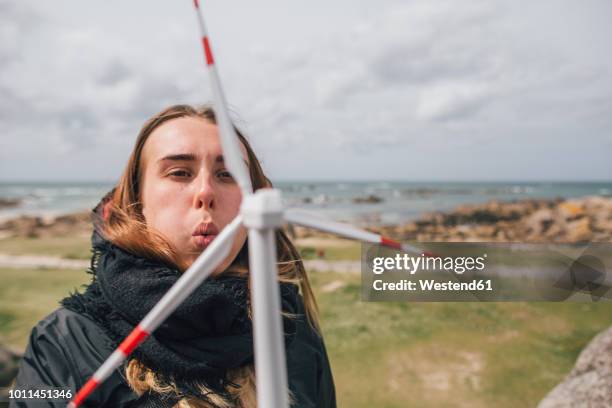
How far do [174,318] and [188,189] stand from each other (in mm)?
723

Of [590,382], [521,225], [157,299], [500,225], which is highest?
[500,225]

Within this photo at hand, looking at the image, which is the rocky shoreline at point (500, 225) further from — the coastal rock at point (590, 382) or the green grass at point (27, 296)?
the coastal rock at point (590, 382)

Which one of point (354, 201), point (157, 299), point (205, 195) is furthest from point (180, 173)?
point (354, 201)

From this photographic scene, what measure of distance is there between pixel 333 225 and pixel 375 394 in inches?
223

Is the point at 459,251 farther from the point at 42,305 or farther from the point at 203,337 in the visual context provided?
the point at 42,305

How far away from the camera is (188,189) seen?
87.0 inches

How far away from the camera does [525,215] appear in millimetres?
23016

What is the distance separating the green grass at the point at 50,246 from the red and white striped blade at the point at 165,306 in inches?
693

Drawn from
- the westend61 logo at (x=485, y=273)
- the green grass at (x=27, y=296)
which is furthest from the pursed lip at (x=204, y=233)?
the green grass at (x=27, y=296)

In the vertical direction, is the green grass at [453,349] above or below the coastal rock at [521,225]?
below

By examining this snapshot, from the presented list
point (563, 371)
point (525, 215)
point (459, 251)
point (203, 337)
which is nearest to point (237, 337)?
point (203, 337)

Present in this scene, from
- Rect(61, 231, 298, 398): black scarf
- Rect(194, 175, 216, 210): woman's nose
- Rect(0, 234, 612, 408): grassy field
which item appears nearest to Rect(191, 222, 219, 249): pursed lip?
Rect(194, 175, 216, 210): woman's nose

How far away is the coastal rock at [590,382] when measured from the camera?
14.5ft

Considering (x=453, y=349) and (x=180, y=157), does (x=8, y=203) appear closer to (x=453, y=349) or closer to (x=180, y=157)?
(x=453, y=349)
